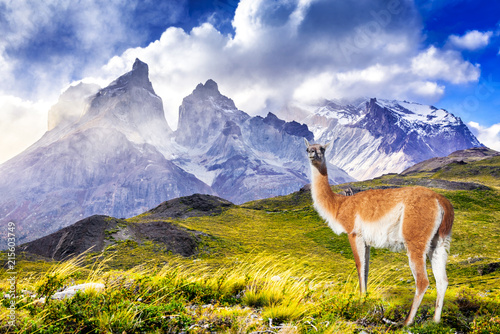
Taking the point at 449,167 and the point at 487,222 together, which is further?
the point at 449,167

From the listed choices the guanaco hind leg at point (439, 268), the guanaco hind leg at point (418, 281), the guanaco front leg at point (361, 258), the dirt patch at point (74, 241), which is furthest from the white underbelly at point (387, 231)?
the dirt patch at point (74, 241)

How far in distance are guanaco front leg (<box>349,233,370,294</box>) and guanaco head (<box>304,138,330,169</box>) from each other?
263 cm

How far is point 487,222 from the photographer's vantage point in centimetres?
2925

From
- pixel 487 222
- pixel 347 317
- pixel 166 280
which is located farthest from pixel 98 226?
pixel 487 222

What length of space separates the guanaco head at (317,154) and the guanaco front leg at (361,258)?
2625 mm

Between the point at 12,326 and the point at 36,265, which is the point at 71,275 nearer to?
the point at 12,326

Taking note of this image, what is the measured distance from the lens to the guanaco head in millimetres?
8883

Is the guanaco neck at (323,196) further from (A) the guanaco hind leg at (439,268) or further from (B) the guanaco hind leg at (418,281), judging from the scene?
(A) the guanaco hind leg at (439,268)

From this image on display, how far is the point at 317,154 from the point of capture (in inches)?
350

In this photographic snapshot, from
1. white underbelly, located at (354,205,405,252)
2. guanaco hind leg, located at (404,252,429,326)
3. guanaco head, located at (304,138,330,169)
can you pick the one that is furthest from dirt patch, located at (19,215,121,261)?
guanaco hind leg, located at (404,252,429,326)

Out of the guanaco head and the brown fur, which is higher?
the guanaco head

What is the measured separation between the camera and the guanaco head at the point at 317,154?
350 inches

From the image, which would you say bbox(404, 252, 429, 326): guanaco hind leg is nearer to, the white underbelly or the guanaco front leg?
the white underbelly

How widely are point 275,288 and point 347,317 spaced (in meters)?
1.56
